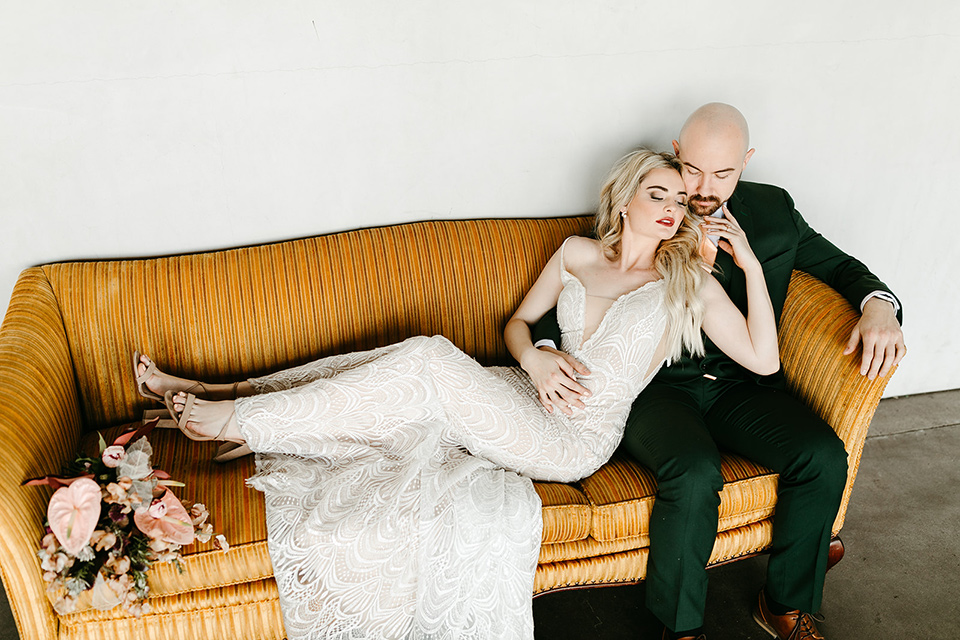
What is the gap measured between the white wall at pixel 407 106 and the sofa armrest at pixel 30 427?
345 millimetres

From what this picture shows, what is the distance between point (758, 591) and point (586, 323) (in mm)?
1059

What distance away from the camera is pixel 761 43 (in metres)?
2.53

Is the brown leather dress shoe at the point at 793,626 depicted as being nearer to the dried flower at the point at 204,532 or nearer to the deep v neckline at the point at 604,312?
the deep v neckline at the point at 604,312

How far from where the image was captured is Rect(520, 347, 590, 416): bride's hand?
2.03 meters

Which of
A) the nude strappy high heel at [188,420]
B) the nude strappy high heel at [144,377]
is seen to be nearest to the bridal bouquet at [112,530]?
the nude strappy high heel at [188,420]

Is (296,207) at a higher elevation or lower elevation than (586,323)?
higher

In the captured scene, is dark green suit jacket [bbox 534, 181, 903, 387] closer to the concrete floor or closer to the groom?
the groom

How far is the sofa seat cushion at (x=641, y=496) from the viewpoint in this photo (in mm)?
1869

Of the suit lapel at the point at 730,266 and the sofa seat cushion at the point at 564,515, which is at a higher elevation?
the suit lapel at the point at 730,266

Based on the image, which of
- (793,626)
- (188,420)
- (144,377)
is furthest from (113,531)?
(793,626)

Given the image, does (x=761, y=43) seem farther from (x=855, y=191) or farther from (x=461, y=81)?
(x=461, y=81)

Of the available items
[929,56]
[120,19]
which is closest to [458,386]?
[120,19]

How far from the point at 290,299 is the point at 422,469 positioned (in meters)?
0.81

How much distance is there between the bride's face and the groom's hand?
0.63m
